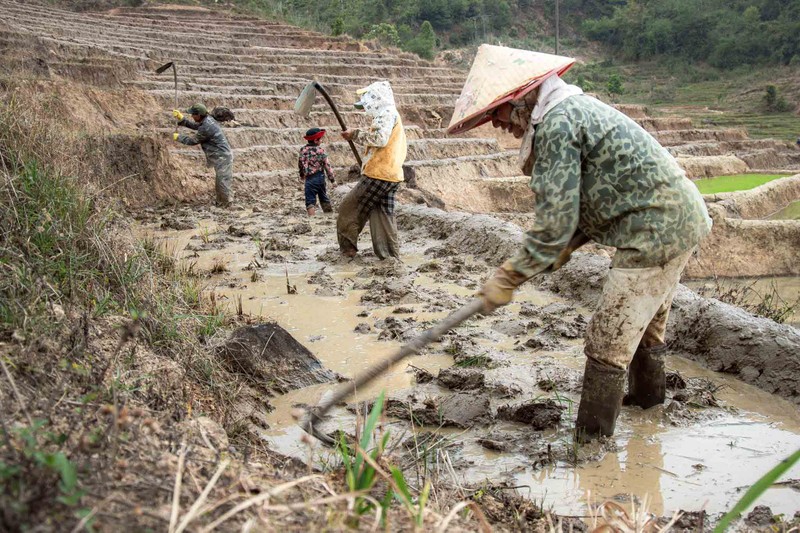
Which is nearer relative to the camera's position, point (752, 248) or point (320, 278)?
point (320, 278)

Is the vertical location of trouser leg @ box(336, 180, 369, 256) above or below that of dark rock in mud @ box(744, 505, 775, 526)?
above

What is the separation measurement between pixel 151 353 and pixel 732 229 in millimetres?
9353

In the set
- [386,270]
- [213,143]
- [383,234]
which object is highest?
[213,143]

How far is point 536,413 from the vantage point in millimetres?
3367

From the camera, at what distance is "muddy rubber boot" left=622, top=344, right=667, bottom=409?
3.43 metres

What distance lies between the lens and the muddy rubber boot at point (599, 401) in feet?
10.1

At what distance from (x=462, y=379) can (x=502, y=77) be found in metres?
1.62

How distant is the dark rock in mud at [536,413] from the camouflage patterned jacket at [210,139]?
7616 millimetres

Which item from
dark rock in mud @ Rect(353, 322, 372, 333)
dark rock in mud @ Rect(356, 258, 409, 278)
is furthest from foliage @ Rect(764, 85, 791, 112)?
dark rock in mud @ Rect(353, 322, 372, 333)

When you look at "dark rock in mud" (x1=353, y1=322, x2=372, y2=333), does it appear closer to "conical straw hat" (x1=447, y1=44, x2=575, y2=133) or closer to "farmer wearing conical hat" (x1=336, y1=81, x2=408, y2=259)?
"farmer wearing conical hat" (x1=336, y1=81, x2=408, y2=259)

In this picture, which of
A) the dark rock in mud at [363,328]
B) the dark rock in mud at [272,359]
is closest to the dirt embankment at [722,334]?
the dark rock in mud at [363,328]

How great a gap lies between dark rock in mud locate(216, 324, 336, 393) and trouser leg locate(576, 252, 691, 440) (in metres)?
1.47

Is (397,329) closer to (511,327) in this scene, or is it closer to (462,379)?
(511,327)

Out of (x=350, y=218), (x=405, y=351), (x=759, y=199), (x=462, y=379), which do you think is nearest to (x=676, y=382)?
(x=462, y=379)
